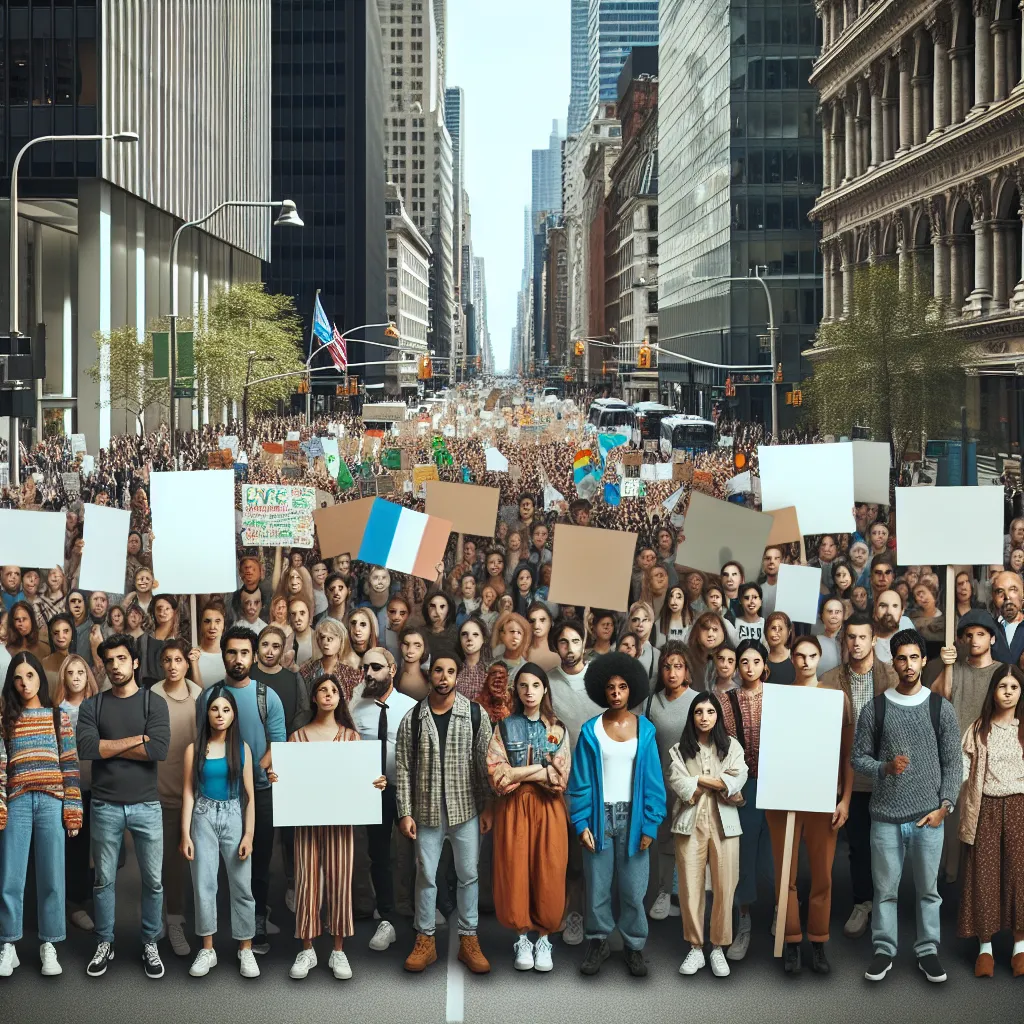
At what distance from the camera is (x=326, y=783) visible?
870 centimetres

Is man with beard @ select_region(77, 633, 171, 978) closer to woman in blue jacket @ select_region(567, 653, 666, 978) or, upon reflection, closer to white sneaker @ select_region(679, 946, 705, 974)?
woman in blue jacket @ select_region(567, 653, 666, 978)

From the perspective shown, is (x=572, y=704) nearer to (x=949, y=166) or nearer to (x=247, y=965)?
(x=247, y=965)

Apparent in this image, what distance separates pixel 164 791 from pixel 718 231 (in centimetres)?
8281

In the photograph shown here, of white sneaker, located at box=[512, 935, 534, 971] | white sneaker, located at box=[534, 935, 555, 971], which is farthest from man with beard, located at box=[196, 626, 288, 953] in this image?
white sneaker, located at box=[534, 935, 555, 971]

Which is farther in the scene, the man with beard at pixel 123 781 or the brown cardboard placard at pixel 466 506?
the brown cardboard placard at pixel 466 506

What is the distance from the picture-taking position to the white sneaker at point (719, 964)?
28.1ft

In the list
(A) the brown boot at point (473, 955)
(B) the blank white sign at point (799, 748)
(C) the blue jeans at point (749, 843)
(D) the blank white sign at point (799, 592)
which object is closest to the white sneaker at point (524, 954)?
(A) the brown boot at point (473, 955)

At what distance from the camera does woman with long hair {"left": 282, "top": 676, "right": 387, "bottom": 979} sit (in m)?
8.67

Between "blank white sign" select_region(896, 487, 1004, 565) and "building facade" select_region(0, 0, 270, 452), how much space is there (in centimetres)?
4050

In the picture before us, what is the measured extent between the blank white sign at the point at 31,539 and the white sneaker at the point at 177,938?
4613 mm

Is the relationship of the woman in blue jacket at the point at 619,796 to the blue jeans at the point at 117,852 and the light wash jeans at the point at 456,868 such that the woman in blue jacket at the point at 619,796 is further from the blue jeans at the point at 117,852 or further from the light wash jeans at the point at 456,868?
the blue jeans at the point at 117,852

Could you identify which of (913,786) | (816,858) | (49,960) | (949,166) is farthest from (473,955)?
(949,166)

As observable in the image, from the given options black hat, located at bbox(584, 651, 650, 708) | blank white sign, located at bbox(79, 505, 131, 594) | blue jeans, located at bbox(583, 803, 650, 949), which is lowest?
blue jeans, located at bbox(583, 803, 650, 949)

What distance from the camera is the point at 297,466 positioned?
98.2 ft
